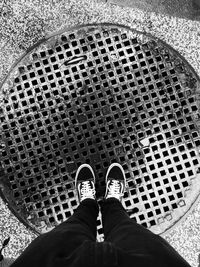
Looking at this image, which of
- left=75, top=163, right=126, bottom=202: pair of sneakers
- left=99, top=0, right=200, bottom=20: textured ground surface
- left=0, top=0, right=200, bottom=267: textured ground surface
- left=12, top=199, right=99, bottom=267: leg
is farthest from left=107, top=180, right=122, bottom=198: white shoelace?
left=99, top=0, right=200, bottom=20: textured ground surface

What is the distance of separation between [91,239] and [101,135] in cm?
85

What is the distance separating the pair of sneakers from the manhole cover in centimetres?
7

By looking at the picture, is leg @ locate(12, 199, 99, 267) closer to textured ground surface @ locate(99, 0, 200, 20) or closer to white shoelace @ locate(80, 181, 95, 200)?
white shoelace @ locate(80, 181, 95, 200)

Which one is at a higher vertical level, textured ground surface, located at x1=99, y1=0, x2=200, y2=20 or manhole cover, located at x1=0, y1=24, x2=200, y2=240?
textured ground surface, located at x1=99, y1=0, x2=200, y2=20

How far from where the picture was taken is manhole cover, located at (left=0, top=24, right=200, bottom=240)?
263 cm

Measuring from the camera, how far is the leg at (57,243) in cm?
174

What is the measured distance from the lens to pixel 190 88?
2.67 metres

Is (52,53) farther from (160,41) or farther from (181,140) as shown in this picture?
(181,140)

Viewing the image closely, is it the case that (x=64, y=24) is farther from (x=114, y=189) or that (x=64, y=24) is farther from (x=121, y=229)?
(x=121, y=229)

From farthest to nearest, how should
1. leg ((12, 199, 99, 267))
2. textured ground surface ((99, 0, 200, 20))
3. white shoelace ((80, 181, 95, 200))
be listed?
textured ground surface ((99, 0, 200, 20))
white shoelace ((80, 181, 95, 200))
leg ((12, 199, 99, 267))

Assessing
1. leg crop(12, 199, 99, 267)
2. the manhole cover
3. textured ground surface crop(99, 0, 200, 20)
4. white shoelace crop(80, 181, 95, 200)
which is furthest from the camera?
textured ground surface crop(99, 0, 200, 20)

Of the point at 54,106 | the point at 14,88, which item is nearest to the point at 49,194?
the point at 54,106

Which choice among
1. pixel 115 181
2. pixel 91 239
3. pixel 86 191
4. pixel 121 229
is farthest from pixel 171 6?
pixel 91 239

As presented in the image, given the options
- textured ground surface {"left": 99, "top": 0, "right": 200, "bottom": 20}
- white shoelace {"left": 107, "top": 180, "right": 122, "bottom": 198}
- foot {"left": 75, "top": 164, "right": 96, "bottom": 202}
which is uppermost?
→ textured ground surface {"left": 99, "top": 0, "right": 200, "bottom": 20}
